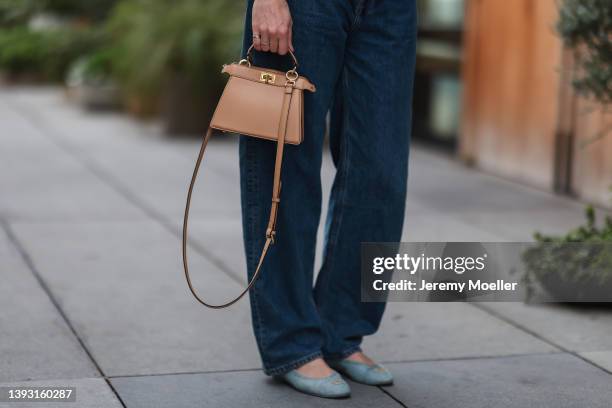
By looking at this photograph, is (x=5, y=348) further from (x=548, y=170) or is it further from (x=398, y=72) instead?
(x=548, y=170)

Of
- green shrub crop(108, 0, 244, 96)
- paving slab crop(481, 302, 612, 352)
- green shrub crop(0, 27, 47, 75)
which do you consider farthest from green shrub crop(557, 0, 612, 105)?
green shrub crop(0, 27, 47, 75)

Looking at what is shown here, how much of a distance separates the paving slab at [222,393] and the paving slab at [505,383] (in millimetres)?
118

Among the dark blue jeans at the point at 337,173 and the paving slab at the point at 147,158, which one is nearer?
the dark blue jeans at the point at 337,173

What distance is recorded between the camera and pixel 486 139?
7.41 meters

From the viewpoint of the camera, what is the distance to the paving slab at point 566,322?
147 inches

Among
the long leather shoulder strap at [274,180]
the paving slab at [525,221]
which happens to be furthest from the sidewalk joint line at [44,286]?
the paving slab at [525,221]

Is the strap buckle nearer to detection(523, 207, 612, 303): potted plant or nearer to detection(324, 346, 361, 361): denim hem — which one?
detection(324, 346, 361, 361): denim hem

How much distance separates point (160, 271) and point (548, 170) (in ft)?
9.64

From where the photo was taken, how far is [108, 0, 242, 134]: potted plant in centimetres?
865

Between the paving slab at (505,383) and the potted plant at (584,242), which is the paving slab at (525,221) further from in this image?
the paving slab at (505,383)

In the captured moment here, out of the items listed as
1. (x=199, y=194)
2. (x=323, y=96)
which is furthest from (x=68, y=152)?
(x=323, y=96)

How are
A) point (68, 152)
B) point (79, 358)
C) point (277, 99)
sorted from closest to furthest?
point (277, 99) → point (79, 358) → point (68, 152)

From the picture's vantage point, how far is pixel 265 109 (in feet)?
9.48

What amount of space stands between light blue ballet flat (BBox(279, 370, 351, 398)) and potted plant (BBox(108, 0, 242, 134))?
554 cm
